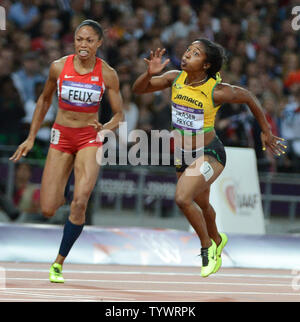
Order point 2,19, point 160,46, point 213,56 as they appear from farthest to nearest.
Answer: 1. point 160,46
2. point 2,19
3. point 213,56

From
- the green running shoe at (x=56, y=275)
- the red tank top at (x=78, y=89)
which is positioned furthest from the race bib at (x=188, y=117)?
the green running shoe at (x=56, y=275)

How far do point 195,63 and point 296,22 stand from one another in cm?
1057

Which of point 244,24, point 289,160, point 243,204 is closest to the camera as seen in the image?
point 243,204

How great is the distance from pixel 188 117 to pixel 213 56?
70cm

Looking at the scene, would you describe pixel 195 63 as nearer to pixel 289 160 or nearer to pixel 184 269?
pixel 184 269

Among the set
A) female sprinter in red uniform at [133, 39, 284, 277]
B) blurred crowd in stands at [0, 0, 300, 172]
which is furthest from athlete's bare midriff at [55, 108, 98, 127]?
blurred crowd in stands at [0, 0, 300, 172]

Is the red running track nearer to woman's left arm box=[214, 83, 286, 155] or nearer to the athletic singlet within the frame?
woman's left arm box=[214, 83, 286, 155]

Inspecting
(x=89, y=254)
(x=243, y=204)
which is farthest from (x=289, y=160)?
(x=89, y=254)

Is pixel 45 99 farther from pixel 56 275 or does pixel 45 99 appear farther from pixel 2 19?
pixel 2 19

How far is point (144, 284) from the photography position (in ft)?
28.8

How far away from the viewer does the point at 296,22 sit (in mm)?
18734

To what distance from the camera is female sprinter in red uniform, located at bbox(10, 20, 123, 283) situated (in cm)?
878

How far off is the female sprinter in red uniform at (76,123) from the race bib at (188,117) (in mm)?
631

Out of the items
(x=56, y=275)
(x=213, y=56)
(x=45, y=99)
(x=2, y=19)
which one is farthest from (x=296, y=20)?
(x=56, y=275)
